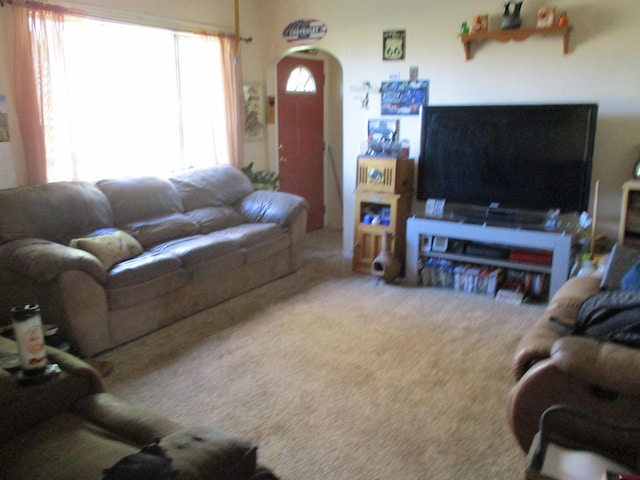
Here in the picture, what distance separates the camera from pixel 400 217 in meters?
4.68

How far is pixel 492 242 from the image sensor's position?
423 centimetres

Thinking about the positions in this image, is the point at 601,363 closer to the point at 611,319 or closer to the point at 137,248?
the point at 611,319

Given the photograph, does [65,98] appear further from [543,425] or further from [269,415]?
[543,425]

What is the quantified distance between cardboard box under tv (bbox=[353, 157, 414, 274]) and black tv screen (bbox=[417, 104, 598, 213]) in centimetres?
17

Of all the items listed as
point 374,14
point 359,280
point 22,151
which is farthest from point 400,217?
point 22,151

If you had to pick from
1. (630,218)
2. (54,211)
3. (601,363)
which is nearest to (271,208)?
(54,211)

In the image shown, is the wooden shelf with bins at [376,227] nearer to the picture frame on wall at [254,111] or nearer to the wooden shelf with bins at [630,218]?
the picture frame on wall at [254,111]

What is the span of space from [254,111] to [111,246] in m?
2.67

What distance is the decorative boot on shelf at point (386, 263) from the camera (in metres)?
4.48

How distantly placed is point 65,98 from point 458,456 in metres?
3.55

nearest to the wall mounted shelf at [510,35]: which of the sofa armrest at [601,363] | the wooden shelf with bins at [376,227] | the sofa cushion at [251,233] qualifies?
the wooden shelf with bins at [376,227]

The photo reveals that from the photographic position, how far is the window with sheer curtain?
155 inches

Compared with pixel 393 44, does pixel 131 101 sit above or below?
below

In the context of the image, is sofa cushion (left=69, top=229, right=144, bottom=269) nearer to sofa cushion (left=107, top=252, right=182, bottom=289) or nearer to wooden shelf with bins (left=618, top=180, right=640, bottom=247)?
sofa cushion (left=107, top=252, right=182, bottom=289)
